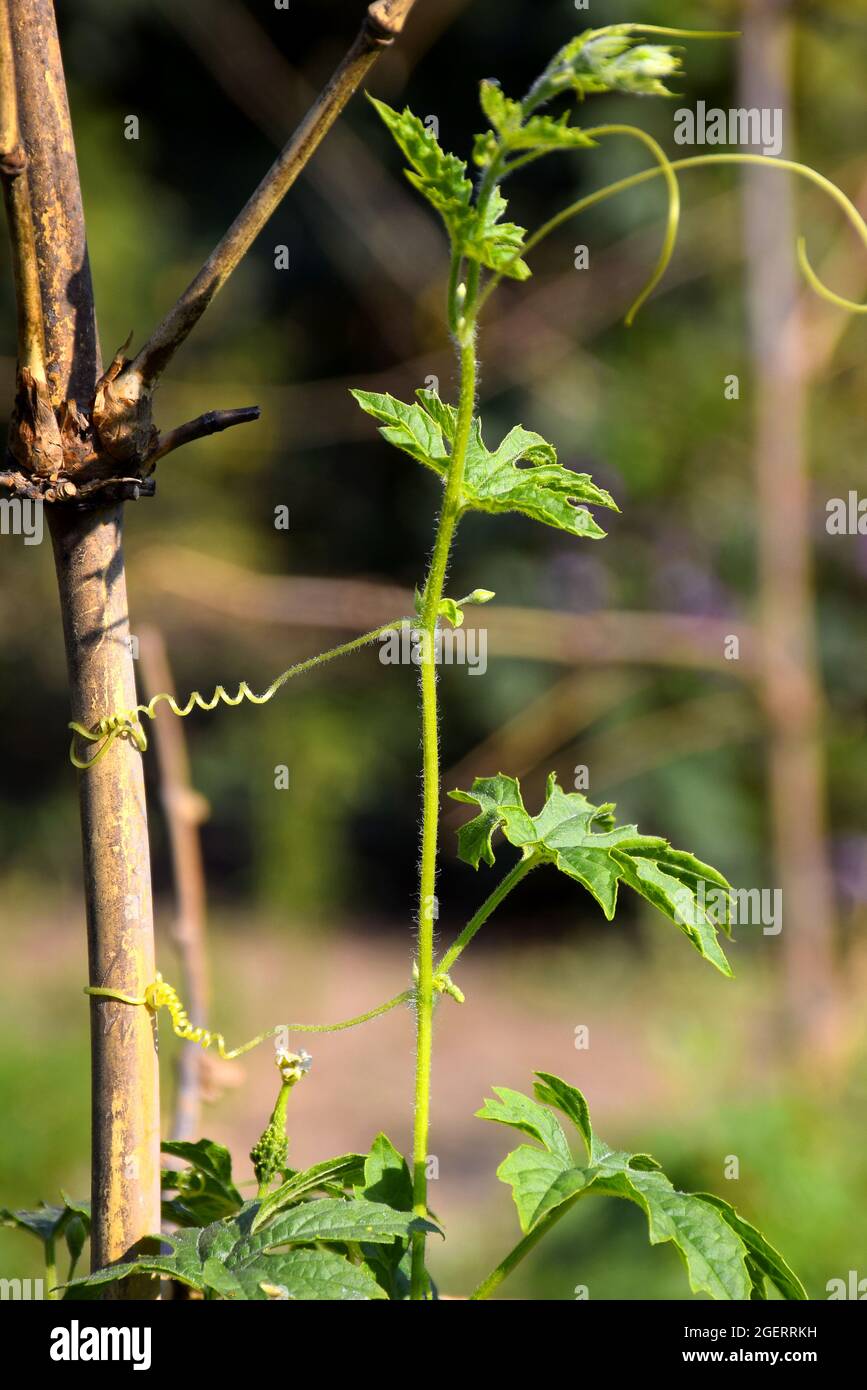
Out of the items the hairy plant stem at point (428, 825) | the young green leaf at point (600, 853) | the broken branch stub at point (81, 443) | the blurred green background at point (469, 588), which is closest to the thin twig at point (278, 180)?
the broken branch stub at point (81, 443)

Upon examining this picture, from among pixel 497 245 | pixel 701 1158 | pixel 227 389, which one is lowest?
pixel 701 1158

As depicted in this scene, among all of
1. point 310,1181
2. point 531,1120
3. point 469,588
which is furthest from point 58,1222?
point 469,588

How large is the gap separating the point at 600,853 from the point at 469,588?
498 centimetres

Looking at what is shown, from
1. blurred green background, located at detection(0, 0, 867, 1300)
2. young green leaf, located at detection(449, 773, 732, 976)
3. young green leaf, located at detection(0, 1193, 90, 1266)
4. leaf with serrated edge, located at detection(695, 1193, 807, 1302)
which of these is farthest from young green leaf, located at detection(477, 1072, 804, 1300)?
blurred green background, located at detection(0, 0, 867, 1300)

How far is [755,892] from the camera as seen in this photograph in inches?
181

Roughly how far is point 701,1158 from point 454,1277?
0.71m

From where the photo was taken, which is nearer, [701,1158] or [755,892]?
[701,1158]

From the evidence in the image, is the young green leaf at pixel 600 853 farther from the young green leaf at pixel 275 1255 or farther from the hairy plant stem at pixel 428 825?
the young green leaf at pixel 275 1255

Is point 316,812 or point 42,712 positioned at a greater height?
point 42,712

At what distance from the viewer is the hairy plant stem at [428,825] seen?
0.57 m

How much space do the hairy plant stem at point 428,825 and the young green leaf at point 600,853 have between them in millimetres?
27

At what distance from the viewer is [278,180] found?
580 millimetres

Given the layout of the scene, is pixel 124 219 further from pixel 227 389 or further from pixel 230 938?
pixel 230 938
